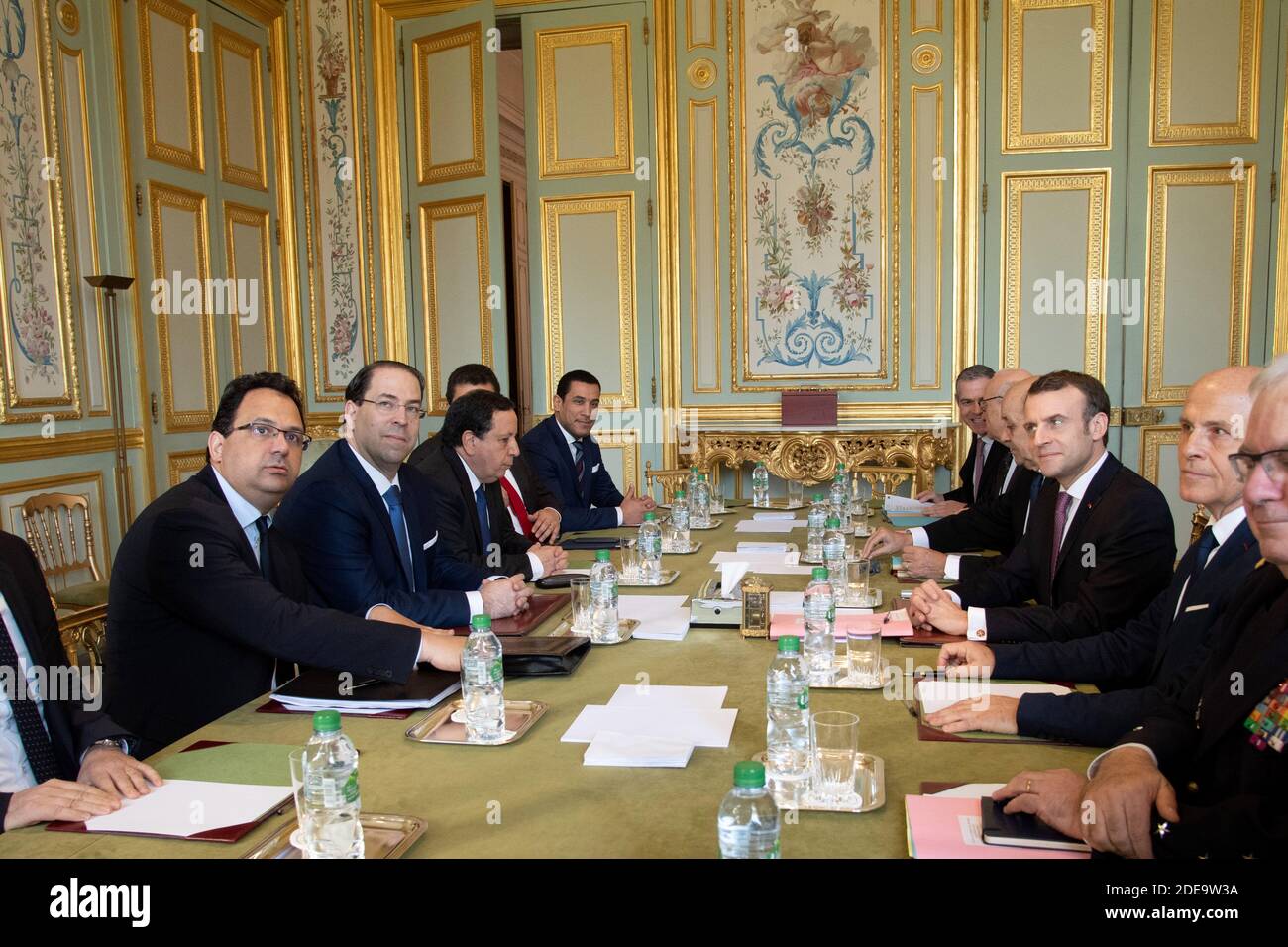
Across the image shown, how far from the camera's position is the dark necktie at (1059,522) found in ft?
8.68

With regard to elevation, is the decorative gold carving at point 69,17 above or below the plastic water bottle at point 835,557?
above

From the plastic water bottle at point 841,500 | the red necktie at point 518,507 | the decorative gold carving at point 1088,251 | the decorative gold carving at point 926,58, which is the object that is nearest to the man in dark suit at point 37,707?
the red necktie at point 518,507

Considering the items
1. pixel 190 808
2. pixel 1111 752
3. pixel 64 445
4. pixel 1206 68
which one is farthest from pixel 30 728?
pixel 1206 68

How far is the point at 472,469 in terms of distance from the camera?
3.57 meters

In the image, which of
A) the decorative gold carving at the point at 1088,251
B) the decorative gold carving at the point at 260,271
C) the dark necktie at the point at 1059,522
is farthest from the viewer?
the decorative gold carving at the point at 260,271

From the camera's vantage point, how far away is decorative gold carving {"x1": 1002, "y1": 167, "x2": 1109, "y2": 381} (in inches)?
228

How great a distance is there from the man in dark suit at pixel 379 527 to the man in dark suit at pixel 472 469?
0.75 ft

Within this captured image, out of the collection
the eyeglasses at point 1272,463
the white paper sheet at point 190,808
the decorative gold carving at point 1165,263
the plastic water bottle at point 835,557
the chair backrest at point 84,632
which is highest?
the decorative gold carving at point 1165,263

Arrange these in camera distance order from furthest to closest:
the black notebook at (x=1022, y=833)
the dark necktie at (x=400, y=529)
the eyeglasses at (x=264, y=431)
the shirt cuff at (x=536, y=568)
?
1. the shirt cuff at (x=536, y=568)
2. the dark necktie at (x=400, y=529)
3. the eyeglasses at (x=264, y=431)
4. the black notebook at (x=1022, y=833)

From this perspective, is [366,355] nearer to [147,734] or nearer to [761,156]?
[761,156]

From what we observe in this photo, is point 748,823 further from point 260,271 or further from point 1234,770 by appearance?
point 260,271

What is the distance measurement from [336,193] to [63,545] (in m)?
3.11

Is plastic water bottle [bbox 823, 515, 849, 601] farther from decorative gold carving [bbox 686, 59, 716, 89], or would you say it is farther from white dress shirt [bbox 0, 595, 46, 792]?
decorative gold carving [bbox 686, 59, 716, 89]

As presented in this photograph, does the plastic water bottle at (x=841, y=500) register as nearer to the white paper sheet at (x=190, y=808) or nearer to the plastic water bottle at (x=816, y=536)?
the plastic water bottle at (x=816, y=536)
